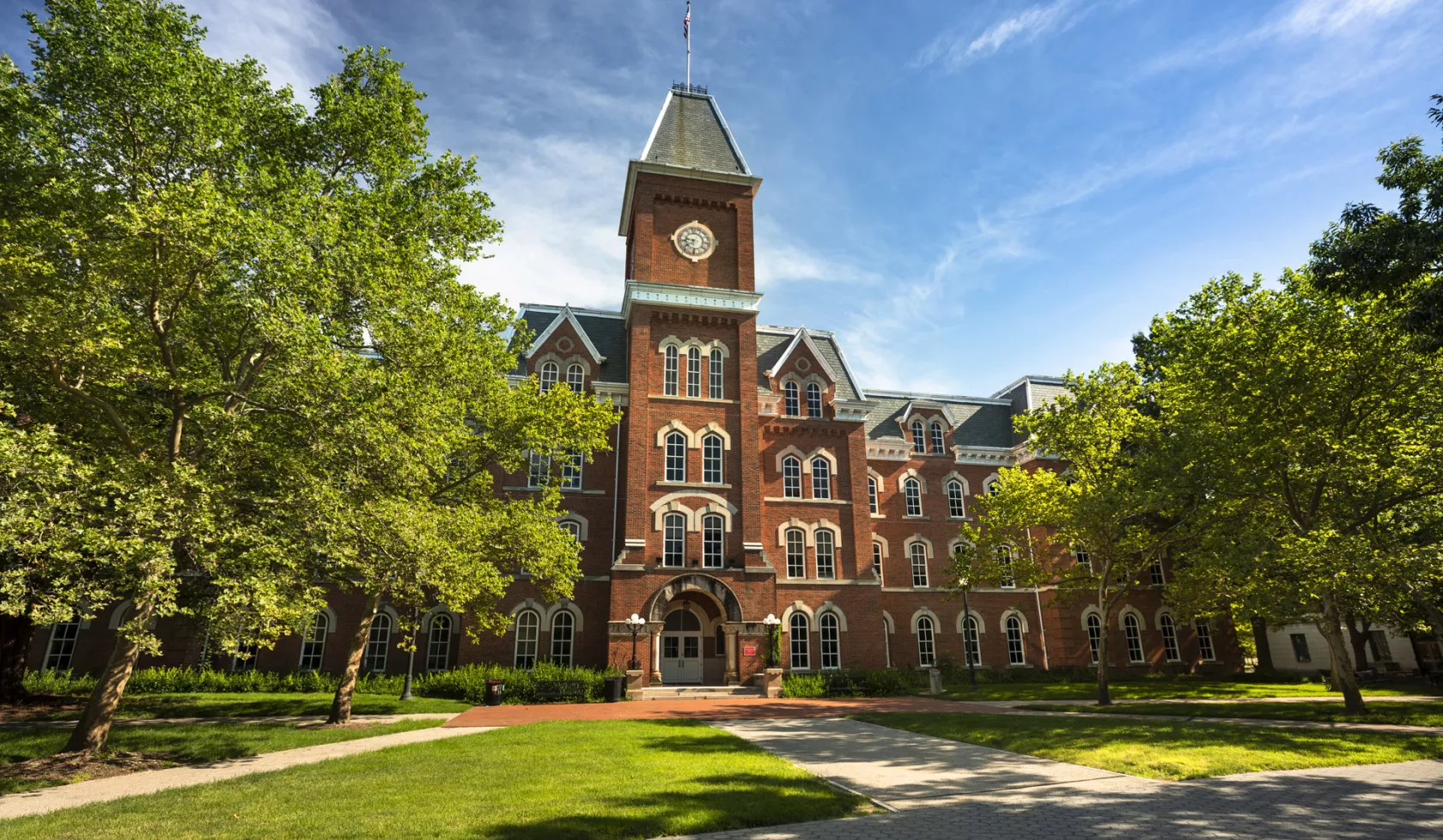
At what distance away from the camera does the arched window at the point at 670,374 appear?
30.9 metres

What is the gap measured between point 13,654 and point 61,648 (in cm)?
1110

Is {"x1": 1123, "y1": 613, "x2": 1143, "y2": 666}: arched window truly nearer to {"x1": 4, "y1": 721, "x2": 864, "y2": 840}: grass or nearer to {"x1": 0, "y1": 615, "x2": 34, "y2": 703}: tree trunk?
{"x1": 4, "y1": 721, "x2": 864, "y2": 840}: grass

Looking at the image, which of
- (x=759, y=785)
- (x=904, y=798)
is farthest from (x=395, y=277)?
(x=904, y=798)

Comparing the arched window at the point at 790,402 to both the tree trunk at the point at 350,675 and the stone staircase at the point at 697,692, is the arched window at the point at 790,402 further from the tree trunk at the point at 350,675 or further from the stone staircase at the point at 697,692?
the tree trunk at the point at 350,675

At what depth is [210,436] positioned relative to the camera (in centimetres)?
1277

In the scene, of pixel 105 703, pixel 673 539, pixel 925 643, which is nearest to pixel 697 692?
pixel 673 539

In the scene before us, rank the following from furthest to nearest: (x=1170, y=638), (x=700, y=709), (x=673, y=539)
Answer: (x=1170, y=638) < (x=673, y=539) < (x=700, y=709)

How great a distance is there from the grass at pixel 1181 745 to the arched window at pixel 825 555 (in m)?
15.2

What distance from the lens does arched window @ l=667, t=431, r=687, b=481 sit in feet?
98.7

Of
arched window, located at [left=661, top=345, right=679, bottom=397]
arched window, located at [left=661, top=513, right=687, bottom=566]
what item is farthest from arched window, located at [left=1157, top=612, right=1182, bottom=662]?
arched window, located at [left=661, top=345, right=679, bottom=397]

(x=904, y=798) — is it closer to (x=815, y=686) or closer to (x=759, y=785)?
(x=759, y=785)

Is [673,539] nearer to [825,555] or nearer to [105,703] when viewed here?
[825,555]

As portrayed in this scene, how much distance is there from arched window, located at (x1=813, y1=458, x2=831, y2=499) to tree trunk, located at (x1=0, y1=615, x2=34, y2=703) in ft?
89.9

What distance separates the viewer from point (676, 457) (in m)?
30.3
